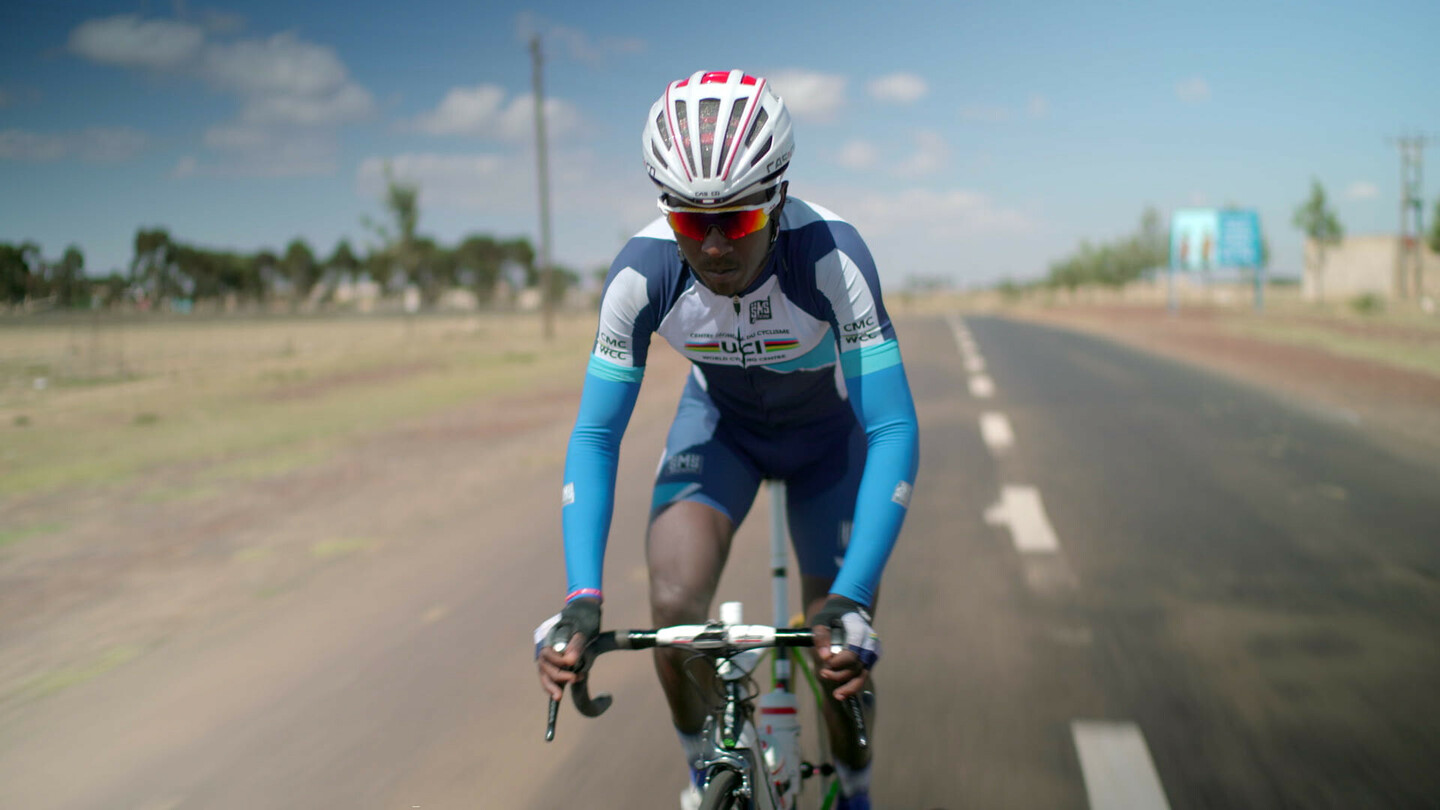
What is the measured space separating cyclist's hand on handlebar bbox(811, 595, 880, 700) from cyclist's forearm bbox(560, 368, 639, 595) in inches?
22.4

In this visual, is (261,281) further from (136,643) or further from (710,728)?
(710,728)

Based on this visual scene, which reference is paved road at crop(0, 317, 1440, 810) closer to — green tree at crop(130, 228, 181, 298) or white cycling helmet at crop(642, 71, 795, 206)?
white cycling helmet at crop(642, 71, 795, 206)

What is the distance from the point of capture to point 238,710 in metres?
3.82

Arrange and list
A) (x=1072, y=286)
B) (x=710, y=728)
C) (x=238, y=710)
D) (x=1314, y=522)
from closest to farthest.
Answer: (x=710, y=728), (x=238, y=710), (x=1314, y=522), (x=1072, y=286)

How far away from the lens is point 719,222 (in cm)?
222

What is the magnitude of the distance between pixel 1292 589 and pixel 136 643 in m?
5.71

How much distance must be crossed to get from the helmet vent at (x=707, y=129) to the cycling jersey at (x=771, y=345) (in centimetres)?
45

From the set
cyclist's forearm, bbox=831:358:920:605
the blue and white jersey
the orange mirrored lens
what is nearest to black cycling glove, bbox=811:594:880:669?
cyclist's forearm, bbox=831:358:920:605

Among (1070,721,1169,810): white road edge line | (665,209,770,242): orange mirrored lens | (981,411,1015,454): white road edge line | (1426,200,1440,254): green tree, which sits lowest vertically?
(1070,721,1169,810): white road edge line

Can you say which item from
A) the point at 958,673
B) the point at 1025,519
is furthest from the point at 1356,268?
the point at 958,673

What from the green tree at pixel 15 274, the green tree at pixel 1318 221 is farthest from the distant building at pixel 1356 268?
the green tree at pixel 15 274

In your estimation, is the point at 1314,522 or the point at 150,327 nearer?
the point at 1314,522

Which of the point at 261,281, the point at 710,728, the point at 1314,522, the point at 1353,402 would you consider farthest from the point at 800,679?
the point at 261,281

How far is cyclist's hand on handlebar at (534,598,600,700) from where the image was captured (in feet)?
6.62
